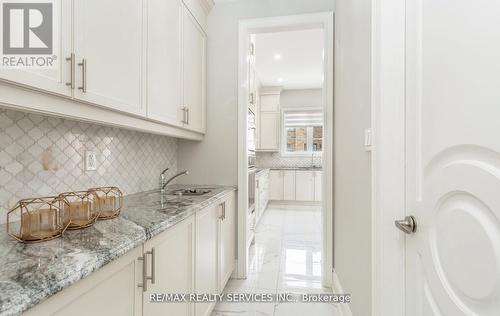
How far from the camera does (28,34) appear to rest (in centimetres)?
84

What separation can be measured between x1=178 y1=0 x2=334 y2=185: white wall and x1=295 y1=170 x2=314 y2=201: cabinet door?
3576mm

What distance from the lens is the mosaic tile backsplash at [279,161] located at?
6195 mm

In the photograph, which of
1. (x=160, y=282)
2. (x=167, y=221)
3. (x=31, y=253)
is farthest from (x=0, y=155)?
(x=160, y=282)

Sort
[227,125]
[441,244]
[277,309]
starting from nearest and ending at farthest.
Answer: [441,244] < [277,309] < [227,125]

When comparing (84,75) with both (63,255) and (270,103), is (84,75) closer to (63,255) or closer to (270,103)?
(63,255)

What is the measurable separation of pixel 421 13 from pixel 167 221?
4.36ft

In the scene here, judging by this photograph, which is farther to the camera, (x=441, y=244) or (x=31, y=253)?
(x=441, y=244)

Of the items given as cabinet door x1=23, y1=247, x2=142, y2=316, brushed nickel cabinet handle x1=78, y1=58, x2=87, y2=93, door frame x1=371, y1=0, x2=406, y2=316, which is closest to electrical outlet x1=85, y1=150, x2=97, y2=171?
brushed nickel cabinet handle x1=78, y1=58, x2=87, y2=93

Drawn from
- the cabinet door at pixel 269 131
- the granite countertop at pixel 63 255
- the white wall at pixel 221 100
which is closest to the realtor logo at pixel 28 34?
the granite countertop at pixel 63 255

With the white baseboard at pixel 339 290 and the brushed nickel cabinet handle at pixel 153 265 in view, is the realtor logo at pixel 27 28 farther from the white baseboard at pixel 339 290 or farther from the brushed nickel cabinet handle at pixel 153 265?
the white baseboard at pixel 339 290

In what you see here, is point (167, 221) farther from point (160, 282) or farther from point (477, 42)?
point (477, 42)

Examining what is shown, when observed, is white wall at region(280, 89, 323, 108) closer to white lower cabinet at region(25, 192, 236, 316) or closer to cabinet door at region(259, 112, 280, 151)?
cabinet door at region(259, 112, 280, 151)

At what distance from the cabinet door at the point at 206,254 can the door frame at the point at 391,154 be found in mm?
965

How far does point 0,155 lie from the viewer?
0.96 m
